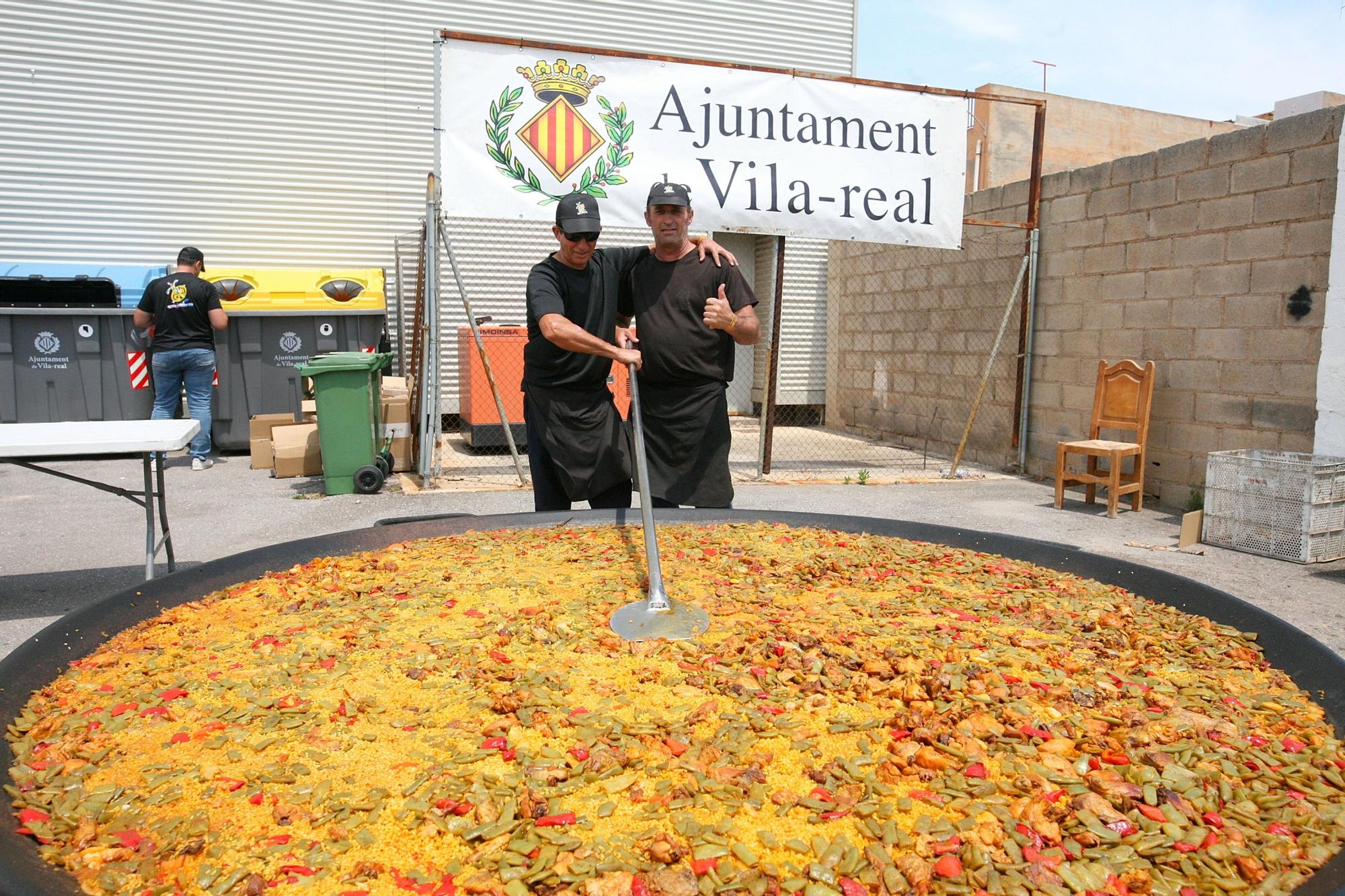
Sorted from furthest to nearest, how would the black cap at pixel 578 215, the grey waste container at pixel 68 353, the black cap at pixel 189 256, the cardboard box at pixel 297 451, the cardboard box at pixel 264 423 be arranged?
the grey waste container at pixel 68 353, the cardboard box at pixel 264 423, the black cap at pixel 189 256, the cardboard box at pixel 297 451, the black cap at pixel 578 215

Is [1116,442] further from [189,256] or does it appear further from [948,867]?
[189,256]

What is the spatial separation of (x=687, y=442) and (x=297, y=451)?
4.66 metres

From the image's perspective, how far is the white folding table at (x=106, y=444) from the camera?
11.3 feet

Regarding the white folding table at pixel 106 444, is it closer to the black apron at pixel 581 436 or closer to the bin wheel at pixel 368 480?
the black apron at pixel 581 436

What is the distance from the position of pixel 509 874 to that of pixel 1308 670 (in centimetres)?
179

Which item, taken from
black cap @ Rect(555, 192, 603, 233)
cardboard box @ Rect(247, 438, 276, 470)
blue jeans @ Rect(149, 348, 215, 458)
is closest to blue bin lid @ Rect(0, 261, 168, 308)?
blue jeans @ Rect(149, 348, 215, 458)

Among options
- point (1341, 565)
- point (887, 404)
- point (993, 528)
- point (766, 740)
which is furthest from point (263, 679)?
point (887, 404)

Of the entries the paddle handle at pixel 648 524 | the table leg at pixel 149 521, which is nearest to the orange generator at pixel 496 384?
the table leg at pixel 149 521

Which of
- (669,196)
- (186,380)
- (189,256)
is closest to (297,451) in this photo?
(186,380)

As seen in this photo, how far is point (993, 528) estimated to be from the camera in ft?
18.7

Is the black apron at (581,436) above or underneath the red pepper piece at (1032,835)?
above

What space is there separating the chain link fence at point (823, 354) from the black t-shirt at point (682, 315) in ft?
10.7

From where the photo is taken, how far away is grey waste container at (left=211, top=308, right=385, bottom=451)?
825 cm

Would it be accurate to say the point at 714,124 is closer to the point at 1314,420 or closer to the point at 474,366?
the point at 474,366
